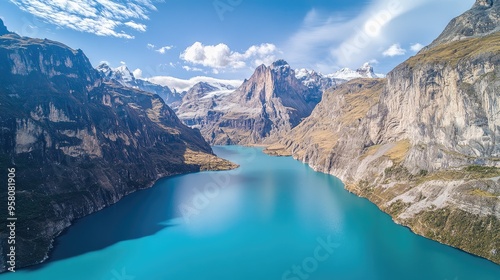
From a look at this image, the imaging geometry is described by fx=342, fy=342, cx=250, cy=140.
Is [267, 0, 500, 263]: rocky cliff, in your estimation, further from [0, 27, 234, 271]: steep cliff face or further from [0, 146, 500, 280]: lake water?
[0, 27, 234, 271]: steep cliff face

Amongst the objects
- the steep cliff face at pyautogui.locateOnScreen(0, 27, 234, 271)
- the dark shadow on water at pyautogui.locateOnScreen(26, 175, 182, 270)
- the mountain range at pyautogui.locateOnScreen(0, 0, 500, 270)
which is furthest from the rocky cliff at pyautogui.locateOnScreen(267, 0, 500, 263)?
the steep cliff face at pyautogui.locateOnScreen(0, 27, 234, 271)

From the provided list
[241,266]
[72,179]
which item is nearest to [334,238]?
[241,266]

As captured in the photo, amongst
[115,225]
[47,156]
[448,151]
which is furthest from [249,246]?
[47,156]

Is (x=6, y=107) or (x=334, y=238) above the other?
(x=6, y=107)

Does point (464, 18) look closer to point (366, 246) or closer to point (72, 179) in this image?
point (366, 246)

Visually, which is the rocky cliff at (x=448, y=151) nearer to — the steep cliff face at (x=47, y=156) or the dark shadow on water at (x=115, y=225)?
the dark shadow on water at (x=115, y=225)

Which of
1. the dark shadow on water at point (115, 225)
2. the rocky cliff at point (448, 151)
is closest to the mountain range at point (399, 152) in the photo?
the rocky cliff at point (448, 151)
